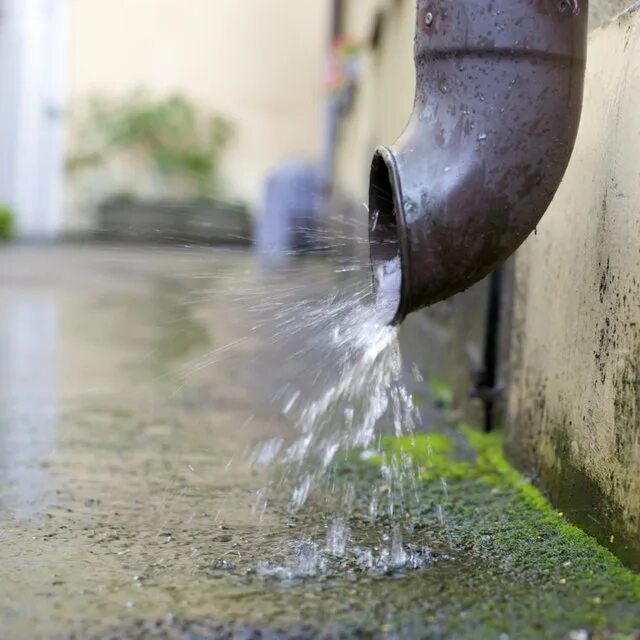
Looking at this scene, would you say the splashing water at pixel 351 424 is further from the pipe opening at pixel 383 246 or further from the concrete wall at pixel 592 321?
the concrete wall at pixel 592 321

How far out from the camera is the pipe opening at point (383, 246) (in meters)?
2.09

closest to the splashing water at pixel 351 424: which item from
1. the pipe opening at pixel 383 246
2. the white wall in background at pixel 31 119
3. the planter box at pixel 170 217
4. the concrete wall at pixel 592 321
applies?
the pipe opening at pixel 383 246

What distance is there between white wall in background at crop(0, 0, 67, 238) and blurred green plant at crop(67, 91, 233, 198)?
15.4 inches

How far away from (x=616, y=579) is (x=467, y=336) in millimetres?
1951

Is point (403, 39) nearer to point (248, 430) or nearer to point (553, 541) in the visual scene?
point (248, 430)

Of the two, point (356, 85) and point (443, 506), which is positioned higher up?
point (356, 85)

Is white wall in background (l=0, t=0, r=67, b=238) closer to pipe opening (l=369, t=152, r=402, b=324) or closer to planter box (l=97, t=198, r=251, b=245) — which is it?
planter box (l=97, t=198, r=251, b=245)

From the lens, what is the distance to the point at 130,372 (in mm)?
4309

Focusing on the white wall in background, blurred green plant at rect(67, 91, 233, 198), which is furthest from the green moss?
the white wall in background

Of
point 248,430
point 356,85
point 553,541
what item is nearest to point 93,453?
point 248,430

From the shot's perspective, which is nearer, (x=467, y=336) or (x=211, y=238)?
(x=467, y=336)

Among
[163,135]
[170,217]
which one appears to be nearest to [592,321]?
[170,217]

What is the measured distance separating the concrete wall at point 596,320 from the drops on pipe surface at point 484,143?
17 centimetres

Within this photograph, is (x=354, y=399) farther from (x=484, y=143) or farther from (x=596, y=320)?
(x=484, y=143)
